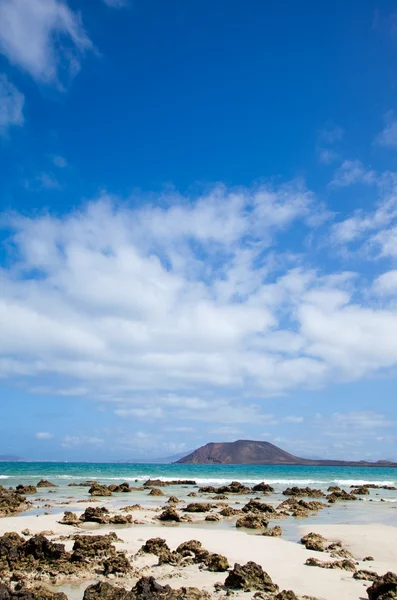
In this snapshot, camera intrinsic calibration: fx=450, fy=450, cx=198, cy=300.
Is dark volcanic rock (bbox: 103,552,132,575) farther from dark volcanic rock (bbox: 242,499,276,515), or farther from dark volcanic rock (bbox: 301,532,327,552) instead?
dark volcanic rock (bbox: 242,499,276,515)

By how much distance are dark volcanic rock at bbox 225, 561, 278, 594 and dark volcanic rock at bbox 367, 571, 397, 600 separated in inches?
65.1

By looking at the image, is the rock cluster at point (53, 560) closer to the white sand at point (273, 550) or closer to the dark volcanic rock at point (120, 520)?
the white sand at point (273, 550)

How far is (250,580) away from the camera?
324 inches

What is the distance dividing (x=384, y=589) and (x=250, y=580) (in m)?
2.30

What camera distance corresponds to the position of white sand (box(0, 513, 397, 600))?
8.61m

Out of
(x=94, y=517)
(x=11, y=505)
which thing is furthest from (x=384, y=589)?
(x=11, y=505)

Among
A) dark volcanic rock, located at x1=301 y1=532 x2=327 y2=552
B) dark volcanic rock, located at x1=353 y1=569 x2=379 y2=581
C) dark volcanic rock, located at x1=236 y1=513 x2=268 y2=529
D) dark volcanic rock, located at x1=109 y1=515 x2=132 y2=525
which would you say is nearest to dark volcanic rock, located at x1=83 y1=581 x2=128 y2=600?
dark volcanic rock, located at x1=353 y1=569 x2=379 y2=581

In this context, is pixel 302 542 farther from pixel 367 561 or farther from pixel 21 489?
pixel 21 489

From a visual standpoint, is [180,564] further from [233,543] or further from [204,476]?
[204,476]

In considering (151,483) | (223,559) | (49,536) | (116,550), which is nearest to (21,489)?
(151,483)

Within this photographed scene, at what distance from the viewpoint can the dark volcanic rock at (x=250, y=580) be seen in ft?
26.6

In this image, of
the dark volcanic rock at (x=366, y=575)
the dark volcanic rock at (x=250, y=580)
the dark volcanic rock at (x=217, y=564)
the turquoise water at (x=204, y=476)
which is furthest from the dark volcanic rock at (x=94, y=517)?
the turquoise water at (x=204, y=476)

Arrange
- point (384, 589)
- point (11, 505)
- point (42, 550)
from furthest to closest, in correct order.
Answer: point (11, 505) → point (42, 550) → point (384, 589)

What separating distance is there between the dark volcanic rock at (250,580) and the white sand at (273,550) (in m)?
0.29
